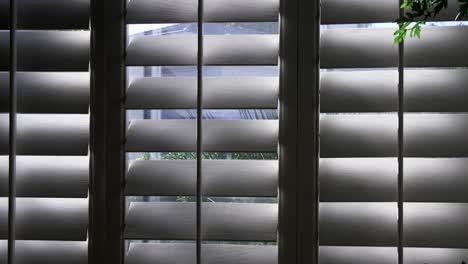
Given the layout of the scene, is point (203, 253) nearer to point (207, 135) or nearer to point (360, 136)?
point (207, 135)

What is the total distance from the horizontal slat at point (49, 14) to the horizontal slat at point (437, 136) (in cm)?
96

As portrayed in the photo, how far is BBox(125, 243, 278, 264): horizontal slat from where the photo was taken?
1644 millimetres

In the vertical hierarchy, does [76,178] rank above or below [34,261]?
above

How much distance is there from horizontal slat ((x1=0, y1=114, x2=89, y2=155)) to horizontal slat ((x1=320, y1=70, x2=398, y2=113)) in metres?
0.69

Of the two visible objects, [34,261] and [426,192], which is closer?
[426,192]

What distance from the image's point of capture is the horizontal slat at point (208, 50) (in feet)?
5.43

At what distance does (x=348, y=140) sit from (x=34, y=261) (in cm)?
96

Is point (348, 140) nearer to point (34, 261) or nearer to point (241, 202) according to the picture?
point (241, 202)

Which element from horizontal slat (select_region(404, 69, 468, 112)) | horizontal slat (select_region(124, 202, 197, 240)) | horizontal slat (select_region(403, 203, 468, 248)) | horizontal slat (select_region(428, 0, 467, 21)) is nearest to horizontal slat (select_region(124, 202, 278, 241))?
horizontal slat (select_region(124, 202, 197, 240))

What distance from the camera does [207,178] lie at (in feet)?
5.45

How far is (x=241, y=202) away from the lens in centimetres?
173

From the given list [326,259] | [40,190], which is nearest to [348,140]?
[326,259]

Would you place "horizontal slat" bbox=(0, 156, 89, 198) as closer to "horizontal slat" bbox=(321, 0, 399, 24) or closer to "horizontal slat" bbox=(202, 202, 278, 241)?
"horizontal slat" bbox=(202, 202, 278, 241)

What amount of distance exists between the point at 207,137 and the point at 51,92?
1.56 feet
